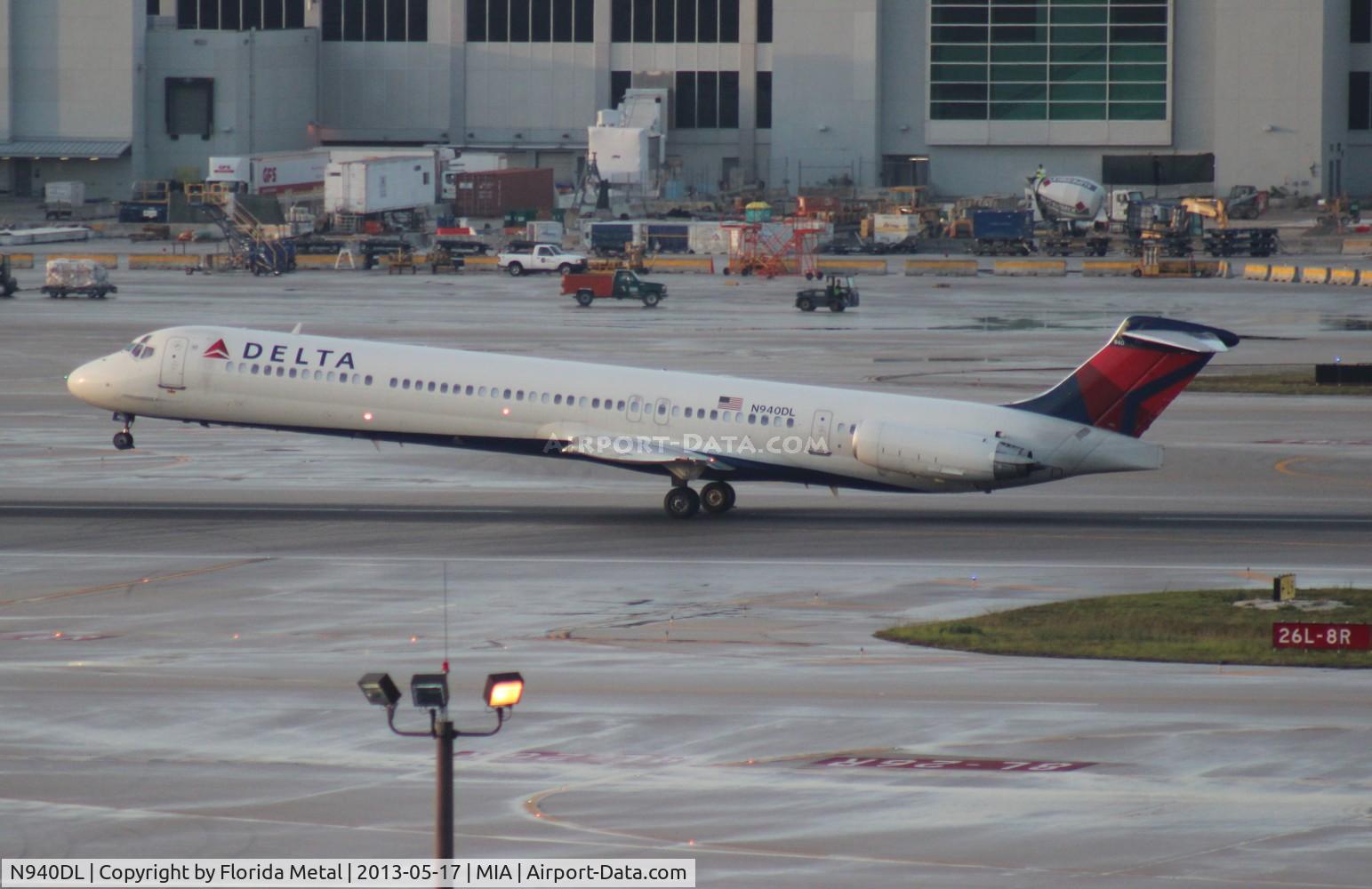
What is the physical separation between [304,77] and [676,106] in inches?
1238

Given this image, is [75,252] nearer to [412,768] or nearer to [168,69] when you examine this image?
[168,69]

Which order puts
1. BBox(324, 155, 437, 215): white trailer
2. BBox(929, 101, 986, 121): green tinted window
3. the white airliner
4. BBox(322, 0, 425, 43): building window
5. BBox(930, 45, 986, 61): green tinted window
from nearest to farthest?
the white airliner, BBox(324, 155, 437, 215): white trailer, BBox(930, 45, 986, 61): green tinted window, BBox(929, 101, 986, 121): green tinted window, BBox(322, 0, 425, 43): building window

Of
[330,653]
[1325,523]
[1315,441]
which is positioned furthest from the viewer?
[1315,441]

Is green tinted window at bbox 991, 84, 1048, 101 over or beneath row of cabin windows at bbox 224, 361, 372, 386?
over

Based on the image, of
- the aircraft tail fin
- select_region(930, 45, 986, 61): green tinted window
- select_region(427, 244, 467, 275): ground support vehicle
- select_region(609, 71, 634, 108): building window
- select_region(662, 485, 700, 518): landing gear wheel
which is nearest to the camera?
the aircraft tail fin

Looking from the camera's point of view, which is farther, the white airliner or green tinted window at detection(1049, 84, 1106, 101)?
green tinted window at detection(1049, 84, 1106, 101)

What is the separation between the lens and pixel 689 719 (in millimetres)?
25625

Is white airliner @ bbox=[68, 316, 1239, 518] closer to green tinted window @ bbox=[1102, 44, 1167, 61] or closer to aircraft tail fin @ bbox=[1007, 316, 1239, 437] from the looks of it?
aircraft tail fin @ bbox=[1007, 316, 1239, 437]

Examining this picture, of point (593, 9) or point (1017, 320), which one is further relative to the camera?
point (593, 9)

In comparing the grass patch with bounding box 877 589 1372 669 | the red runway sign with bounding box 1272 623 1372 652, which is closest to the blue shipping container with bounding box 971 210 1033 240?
the grass patch with bounding box 877 589 1372 669

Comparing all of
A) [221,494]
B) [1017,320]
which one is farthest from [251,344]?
[1017,320]

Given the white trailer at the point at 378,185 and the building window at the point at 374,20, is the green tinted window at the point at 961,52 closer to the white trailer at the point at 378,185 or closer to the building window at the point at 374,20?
the white trailer at the point at 378,185

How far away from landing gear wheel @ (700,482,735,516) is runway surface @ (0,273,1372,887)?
0.64 m

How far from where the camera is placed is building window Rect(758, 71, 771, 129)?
16388 cm
